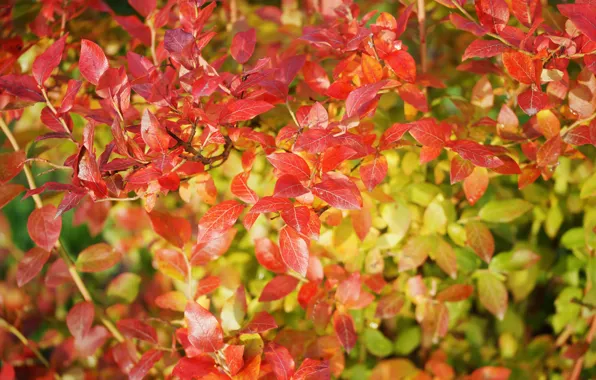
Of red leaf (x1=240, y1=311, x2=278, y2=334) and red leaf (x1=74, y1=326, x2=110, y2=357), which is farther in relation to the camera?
red leaf (x1=74, y1=326, x2=110, y2=357)

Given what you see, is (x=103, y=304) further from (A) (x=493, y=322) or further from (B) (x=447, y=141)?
(A) (x=493, y=322)

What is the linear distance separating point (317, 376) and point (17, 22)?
101 cm

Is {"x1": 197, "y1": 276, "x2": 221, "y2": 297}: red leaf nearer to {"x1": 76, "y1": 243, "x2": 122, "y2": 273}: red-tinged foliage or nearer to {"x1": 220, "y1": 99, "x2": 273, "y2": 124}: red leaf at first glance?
{"x1": 76, "y1": 243, "x2": 122, "y2": 273}: red-tinged foliage

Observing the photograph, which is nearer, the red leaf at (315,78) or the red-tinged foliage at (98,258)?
the red leaf at (315,78)

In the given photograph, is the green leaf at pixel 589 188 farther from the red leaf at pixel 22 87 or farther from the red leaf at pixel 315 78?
the red leaf at pixel 22 87

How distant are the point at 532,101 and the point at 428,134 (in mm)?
156

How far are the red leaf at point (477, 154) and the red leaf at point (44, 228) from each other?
666 mm

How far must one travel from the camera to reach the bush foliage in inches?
30.7

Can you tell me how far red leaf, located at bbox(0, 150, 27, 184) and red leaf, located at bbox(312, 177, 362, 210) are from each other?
1.58 feet

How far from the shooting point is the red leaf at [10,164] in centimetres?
86

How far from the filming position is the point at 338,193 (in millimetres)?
732

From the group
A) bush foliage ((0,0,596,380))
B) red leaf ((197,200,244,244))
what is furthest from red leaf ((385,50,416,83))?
red leaf ((197,200,244,244))

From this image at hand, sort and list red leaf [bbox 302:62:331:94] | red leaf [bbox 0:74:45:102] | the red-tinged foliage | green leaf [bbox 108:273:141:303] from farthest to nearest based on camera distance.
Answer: green leaf [bbox 108:273:141:303] < the red-tinged foliage < red leaf [bbox 302:62:331:94] < red leaf [bbox 0:74:45:102]

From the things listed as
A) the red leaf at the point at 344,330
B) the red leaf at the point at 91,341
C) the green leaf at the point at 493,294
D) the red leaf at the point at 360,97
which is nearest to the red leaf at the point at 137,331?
the red leaf at the point at 91,341
